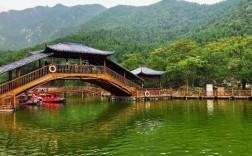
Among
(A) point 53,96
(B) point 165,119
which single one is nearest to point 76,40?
(A) point 53,96

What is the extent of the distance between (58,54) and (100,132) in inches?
683

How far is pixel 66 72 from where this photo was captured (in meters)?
31.4

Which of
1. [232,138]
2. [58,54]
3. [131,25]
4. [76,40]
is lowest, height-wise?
[232,138]

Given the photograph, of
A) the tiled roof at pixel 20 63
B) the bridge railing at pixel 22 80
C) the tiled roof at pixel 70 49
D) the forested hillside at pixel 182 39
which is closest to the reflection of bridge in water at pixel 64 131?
the bridge railing at pixel 22 80

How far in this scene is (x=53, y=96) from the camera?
40688 millimetres

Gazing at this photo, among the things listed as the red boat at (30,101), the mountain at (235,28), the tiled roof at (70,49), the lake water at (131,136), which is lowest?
the lake water at (131,136)

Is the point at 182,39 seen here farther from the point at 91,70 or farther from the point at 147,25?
the point at 147,25

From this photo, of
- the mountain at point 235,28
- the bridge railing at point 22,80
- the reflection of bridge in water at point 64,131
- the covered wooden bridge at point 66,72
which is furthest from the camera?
the mountain at point 235,28

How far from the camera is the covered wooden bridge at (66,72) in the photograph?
1078 inches

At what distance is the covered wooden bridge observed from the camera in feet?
89.8

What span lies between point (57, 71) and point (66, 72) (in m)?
1.04

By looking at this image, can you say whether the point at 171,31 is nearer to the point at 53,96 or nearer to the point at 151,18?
the point at 151,18

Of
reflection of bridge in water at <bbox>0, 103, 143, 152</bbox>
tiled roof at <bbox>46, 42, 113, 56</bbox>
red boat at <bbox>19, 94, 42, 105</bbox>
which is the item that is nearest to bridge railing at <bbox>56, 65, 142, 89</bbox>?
tiled roof at <bbox>46, 42, 113, 56</bbox>

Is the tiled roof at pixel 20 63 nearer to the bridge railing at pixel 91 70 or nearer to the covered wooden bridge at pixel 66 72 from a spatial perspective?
the covered wooden bridge at pixel 66 72
